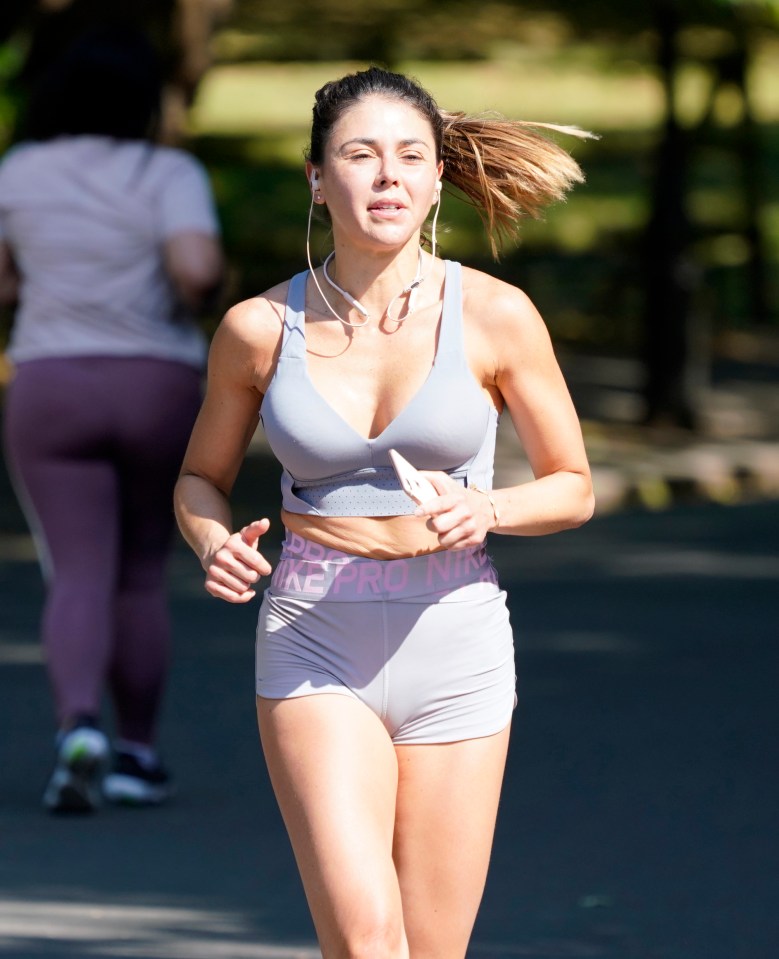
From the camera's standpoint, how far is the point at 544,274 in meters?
23.6

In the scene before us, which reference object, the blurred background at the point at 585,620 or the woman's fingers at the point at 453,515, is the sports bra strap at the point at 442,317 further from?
the blurred background at the point at 585,620

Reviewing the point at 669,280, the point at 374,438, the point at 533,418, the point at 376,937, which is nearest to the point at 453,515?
the point at 374,438

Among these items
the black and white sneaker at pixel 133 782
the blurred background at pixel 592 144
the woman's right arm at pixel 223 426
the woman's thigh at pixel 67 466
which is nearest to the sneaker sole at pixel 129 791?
the black and white sneaker at pixel 133 782

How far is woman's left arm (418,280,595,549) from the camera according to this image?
3645mm

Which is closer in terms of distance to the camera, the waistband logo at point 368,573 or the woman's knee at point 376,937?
the woman's knee at point 376,937

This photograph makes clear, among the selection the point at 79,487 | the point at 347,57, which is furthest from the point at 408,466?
the point at 347,57

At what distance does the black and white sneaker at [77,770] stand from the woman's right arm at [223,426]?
2.31 meters

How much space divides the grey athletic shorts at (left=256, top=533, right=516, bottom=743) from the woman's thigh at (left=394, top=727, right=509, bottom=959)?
0.04 meters

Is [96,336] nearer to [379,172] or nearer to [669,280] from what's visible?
[379,172]

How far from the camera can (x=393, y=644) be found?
3623 mm

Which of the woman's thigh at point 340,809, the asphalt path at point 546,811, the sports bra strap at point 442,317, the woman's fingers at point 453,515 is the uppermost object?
the sports bra strap at point 442,317

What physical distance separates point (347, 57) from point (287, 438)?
23.2 m

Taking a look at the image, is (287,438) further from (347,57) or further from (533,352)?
(347,57)

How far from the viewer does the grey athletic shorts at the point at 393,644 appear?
11.9ft
